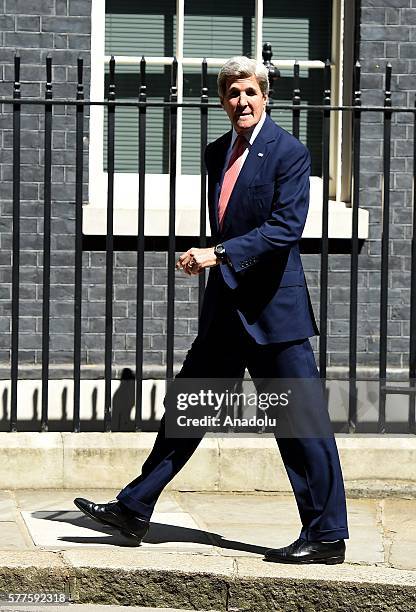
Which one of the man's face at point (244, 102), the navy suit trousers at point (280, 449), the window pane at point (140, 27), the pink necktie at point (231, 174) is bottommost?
the navy suit trousers at point (280, 449)

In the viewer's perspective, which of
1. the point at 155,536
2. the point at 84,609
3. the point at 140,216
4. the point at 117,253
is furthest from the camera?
the point at 117,253

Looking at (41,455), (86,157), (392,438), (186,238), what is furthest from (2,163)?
(392,438)

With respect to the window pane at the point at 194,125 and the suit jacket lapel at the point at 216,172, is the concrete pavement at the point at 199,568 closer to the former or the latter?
the suit jacket lapel at the point at 216,172

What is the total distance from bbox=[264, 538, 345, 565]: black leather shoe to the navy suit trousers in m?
0.03

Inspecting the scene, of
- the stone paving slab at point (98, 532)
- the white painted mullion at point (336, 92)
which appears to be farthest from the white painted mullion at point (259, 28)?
the stone paving slab at point (98, 532)

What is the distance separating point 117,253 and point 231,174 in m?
2.72

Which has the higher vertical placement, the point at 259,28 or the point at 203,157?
the point at 259,28

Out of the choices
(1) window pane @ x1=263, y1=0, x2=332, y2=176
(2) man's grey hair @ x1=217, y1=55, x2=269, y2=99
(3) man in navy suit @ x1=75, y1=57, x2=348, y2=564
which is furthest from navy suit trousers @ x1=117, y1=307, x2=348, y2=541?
(1) window pane @ x1=263, y1=0, x2=332, y2=176

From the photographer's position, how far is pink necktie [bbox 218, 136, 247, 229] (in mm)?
5789

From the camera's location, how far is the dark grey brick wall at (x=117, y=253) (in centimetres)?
827

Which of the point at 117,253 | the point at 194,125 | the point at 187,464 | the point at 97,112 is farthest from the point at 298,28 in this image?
the point at 187,464

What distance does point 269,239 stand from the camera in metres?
5.59

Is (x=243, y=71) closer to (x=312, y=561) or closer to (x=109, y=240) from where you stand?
(x=109, y=240)

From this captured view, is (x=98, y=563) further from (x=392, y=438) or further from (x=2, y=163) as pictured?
(x=2, y=163)
